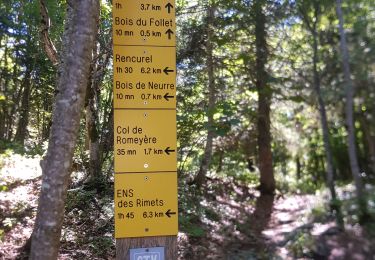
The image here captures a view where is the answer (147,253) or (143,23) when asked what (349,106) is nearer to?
(143,23)

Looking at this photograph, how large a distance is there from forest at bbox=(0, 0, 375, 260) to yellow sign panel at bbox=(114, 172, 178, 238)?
2477 mm

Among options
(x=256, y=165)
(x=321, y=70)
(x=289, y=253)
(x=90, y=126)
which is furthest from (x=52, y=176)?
(x=256, y=165)

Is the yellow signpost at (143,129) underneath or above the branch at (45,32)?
underneath

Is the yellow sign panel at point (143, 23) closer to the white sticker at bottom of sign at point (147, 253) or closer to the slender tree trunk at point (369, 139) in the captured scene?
the white sticker at bottom of sign at point (147, 253)

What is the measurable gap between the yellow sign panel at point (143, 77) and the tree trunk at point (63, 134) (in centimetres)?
29

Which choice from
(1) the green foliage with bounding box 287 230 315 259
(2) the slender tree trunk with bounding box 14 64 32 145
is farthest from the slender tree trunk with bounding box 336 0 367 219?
(2) the slender tree trunk with bounding box 14 64 32 145

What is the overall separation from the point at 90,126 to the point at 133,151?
21.0 ft

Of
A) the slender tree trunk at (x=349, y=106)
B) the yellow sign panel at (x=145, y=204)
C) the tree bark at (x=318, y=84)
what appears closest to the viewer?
the yellow sign panel at (x=145, y=204)

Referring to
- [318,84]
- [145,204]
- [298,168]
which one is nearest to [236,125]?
[318,84]

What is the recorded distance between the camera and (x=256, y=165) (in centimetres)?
Answer: 1789

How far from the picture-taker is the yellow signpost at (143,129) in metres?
2.98

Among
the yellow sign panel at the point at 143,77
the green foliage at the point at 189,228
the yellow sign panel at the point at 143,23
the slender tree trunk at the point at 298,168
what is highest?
the slender tree trunk at the point at 298,168

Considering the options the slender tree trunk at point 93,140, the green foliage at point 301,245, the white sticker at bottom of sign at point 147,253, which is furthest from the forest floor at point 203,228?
the white sticker at bottom of sign at point 147,253

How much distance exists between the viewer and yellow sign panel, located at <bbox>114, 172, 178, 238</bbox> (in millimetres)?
2955
